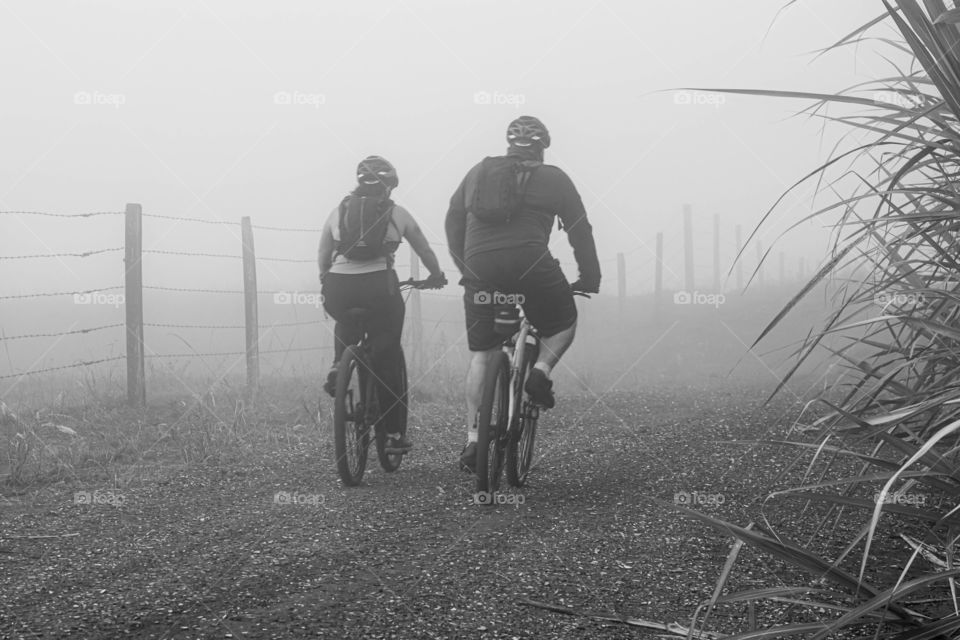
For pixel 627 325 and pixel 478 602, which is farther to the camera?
pixel 627 325

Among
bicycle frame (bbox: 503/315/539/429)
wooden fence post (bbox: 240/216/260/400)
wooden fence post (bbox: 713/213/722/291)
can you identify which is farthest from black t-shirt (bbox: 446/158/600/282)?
wooden fence post (bbox: 713/213/722/291)

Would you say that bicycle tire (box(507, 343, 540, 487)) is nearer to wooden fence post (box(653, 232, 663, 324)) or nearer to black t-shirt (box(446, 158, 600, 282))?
black t-shirt (box(446, 158, 600, 282))

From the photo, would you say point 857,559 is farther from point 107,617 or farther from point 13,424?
point 13,424

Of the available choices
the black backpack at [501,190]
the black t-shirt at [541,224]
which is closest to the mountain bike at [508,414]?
the black t-shirt at [541,224]

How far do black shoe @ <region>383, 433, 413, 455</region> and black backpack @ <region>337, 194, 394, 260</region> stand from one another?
1.17 meters

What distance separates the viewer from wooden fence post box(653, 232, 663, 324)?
23.4 m

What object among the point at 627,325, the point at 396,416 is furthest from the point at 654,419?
the point at 627,325

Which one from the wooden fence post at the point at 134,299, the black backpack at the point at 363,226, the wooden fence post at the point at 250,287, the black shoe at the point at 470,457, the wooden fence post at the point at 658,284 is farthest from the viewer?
the wooden fence post at the point at 658,284

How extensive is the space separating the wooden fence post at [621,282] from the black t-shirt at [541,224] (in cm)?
1916

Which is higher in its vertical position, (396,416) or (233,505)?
(396,416)

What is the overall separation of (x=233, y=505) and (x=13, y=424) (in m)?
2.76

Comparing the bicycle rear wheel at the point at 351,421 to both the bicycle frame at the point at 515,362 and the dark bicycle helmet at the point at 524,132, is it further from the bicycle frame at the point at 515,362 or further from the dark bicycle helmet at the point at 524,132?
the dark bicycle helmet at the point at 524,132

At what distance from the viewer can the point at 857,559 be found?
3.72m

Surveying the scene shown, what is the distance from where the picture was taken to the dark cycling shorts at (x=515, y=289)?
5160 millimetres
